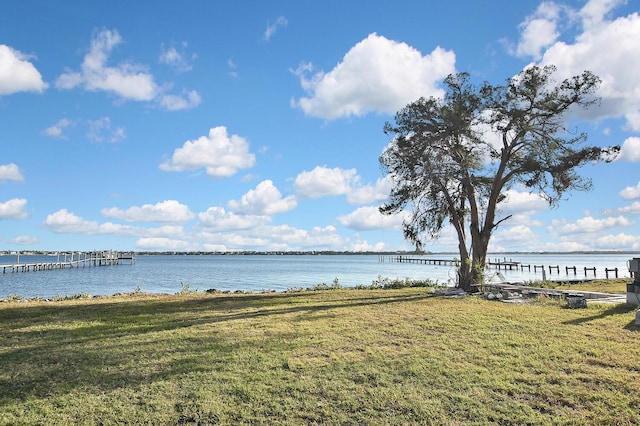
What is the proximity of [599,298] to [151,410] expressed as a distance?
15541mm

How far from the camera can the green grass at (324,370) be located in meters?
5.08

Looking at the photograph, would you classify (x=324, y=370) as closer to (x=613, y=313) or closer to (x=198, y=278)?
(x=613, y=313)

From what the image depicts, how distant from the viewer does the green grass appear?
508cm

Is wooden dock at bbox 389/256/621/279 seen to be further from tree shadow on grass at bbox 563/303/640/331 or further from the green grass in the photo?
the green grass

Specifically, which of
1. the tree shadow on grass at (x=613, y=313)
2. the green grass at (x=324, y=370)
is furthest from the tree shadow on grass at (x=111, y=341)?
the tree shadow on grass at (x=613, y=313)

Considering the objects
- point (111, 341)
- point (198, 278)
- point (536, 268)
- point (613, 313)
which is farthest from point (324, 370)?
point (536, 268)

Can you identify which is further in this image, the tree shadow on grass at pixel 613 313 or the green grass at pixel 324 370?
the tree shadow on grass at pixel 613 313

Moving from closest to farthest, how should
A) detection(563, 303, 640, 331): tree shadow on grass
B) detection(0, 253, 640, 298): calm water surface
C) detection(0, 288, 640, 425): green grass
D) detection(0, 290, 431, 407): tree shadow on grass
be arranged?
detection(0, 288, 640, 425): green grass → detection(0, 290, 431, 407): tree shadow on grass → detection(563, 303, 640, 331): tree shadow on grass → detection(0, 253, 640, 298): calm water surface

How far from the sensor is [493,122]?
63.0ft

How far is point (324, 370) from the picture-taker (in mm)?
6574

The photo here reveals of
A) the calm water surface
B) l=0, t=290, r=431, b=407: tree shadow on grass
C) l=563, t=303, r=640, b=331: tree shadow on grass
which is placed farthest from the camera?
the calm water surface

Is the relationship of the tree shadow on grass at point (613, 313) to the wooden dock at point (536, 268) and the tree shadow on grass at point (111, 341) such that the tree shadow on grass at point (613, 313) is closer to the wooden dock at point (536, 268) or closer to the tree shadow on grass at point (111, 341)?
the tree shadow on grass at point (111, 341)

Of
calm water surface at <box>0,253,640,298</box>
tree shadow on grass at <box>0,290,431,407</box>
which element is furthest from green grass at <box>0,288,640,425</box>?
calm water surface at <box>0,253,640,298</box>

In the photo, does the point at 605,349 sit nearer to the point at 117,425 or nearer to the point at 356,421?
the point at 356,421
